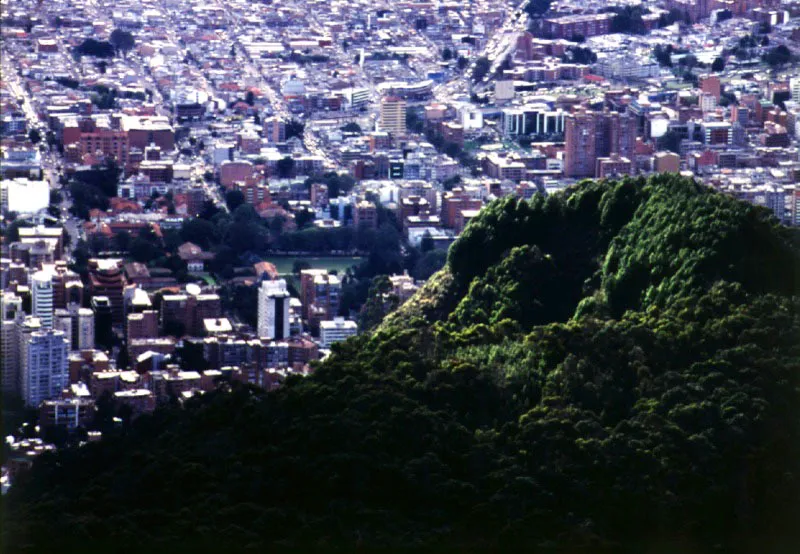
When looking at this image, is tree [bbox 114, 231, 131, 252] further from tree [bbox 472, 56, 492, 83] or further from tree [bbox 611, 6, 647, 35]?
tree [bbox 611, 6, 647, 35]

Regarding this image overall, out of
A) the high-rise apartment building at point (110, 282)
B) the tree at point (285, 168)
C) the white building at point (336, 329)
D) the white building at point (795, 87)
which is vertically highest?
the white building at point (795, 87)

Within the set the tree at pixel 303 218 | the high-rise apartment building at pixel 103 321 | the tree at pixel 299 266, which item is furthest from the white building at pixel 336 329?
the tree at pixel 303 218

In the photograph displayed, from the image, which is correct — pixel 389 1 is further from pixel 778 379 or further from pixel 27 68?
pixel 778 379

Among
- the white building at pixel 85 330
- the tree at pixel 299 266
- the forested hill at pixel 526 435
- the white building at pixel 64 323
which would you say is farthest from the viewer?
the tree at pixel 299 266

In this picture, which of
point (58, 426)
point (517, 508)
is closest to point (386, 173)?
point (58, 426)

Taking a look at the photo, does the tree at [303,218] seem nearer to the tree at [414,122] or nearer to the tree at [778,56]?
the tree at [414,122]

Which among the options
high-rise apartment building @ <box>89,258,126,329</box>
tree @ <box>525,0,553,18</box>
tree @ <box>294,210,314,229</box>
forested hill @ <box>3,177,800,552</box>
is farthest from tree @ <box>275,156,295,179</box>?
forested hill @ <box>3,177,800,552</box>
